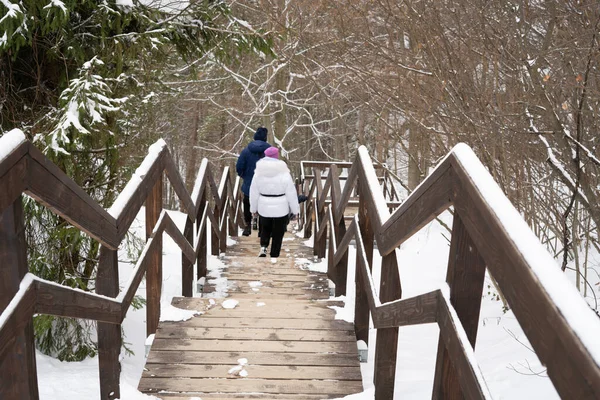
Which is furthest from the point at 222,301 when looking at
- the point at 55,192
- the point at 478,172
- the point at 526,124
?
the point at 526,124

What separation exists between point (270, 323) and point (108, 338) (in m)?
1.34

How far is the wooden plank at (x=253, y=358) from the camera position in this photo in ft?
10.8

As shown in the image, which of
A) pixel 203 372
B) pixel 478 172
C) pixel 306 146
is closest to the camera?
pixel 478 172

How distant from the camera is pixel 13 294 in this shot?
171cm

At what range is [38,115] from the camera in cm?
581

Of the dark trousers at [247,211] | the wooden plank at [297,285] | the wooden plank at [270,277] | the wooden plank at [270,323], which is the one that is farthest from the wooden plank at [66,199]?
the dark trousers at [247,211]

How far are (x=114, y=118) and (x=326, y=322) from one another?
10.9 ft

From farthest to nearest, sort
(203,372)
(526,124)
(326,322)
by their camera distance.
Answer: (526,124), (326,322), (203,372)

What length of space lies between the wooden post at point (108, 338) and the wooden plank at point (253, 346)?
677mm

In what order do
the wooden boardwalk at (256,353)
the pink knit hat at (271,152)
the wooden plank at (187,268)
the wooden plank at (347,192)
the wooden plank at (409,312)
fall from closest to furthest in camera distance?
1. the wooden plank at (409,312)
2. the wooden boardwalk at (256,353)
3. the wooden plank at (347,192)
4. the wooden plank at (187,268)
5. the pink knit hat at (271,152)

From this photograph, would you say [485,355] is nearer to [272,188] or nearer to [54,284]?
[272,188]

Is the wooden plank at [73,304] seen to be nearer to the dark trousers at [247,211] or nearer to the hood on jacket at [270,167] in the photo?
the hood on jacket at [270,167]

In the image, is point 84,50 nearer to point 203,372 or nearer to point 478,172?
point 203,372

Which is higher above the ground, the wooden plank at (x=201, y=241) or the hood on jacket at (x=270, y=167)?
the hood on jacket at (x=270, y=167)
